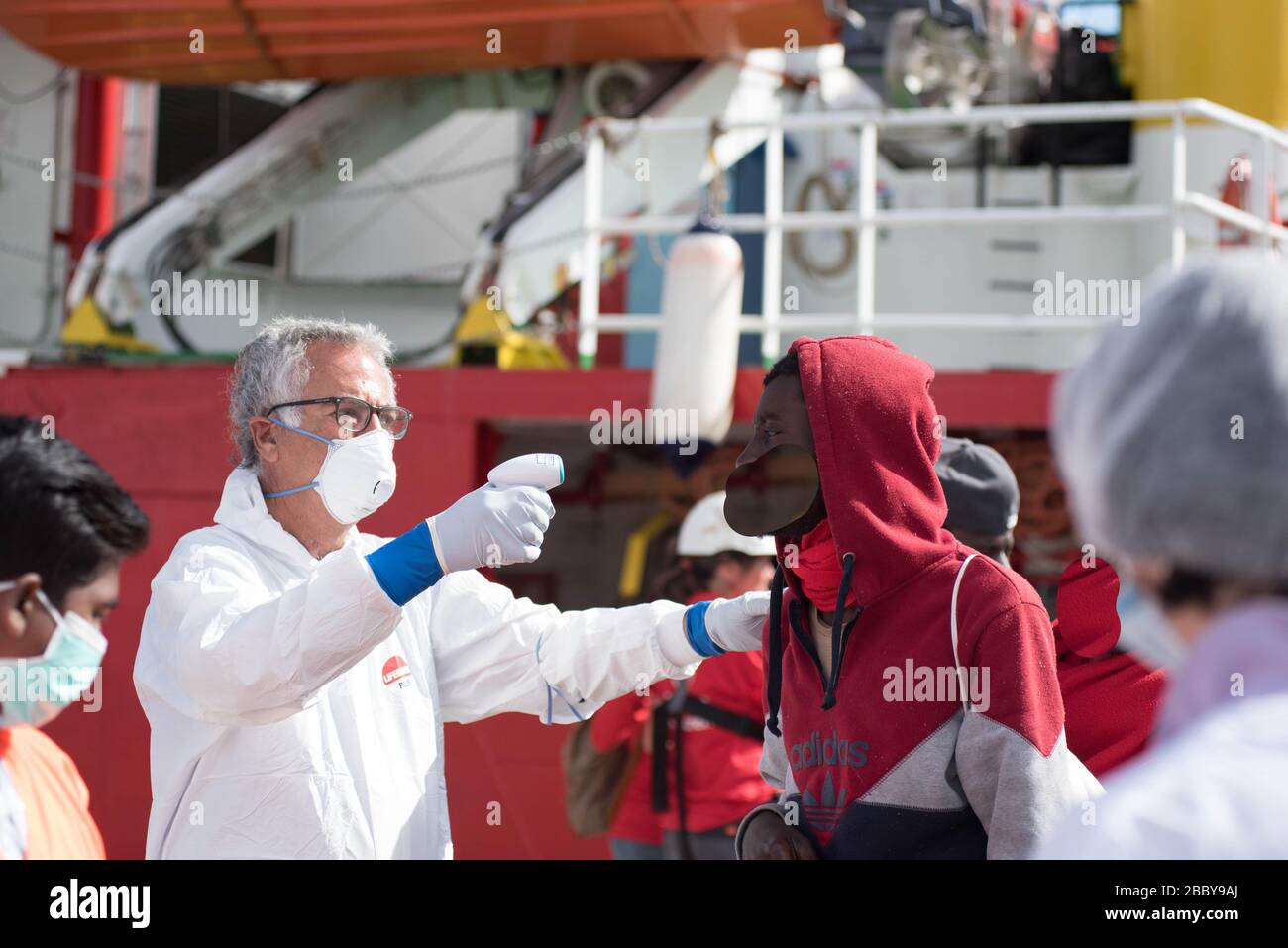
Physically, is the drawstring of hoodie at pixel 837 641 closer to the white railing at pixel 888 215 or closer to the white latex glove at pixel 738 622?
the white latex glove at pixel 738 622

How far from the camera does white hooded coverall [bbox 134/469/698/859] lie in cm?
217

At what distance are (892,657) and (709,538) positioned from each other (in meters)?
2.90

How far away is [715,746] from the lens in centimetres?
454

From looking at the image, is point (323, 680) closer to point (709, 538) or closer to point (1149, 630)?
point (1149, 630)

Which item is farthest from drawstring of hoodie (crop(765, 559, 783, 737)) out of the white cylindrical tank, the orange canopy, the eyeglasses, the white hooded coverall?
the orange canopy

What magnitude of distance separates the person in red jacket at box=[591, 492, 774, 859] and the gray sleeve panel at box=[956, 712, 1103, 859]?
236cm

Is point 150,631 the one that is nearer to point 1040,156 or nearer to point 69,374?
point 69,374

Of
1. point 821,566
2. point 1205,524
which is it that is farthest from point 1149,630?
point 821,566

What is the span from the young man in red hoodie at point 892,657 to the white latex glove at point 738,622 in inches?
8.9

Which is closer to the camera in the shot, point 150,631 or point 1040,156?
point 150,631

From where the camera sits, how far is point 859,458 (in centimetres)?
222

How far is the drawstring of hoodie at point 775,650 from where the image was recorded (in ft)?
8.08

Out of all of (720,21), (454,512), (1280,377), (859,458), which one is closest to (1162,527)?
(1280,377)

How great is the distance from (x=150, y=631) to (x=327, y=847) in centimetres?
46
